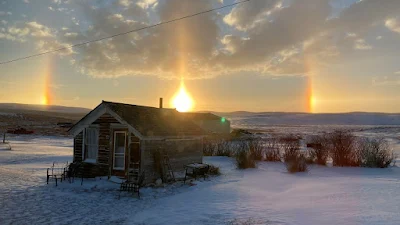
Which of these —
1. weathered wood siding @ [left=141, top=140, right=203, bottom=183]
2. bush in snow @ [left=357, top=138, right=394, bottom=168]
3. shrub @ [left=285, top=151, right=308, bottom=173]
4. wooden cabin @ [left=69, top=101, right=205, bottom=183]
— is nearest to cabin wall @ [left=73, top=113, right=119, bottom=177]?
wooden cabin @ [left=69, top=101, right=205, bottom=183]

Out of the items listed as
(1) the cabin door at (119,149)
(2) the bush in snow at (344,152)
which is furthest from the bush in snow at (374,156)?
(1) the cabin door at (119,149)

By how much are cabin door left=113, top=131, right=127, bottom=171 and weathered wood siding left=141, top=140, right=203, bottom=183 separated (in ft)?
4.29

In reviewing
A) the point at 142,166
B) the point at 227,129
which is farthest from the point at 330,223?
the point at 227,129

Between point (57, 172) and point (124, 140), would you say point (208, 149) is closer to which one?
point (124, 140)

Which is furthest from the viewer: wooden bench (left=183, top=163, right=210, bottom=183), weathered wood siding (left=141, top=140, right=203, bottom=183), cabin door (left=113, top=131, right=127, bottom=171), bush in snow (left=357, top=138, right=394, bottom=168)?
bush in snow (left=357, top=138, right=394, bottom=168)

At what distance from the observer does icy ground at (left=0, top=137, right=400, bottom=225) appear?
32.3ft

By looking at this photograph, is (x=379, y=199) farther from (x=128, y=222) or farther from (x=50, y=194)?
(x=50, y=194)

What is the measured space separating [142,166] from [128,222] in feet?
19.9

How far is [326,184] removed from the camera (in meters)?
15.1

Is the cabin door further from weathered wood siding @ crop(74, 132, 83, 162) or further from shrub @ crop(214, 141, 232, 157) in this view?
shrub @ crop(214, 141, 232, 157)

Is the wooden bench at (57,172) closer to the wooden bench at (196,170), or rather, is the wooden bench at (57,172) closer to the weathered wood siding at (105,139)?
the weathered wood siding at (105,139)

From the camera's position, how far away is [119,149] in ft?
56.8

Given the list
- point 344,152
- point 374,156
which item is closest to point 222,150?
point 344,152

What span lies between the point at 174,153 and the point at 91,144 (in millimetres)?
4489
